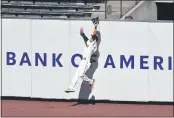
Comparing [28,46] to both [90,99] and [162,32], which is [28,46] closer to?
[90,99]

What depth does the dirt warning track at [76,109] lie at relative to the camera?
11102 mm

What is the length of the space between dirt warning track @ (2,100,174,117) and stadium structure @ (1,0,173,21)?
9060 mm

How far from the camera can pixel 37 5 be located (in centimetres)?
2214

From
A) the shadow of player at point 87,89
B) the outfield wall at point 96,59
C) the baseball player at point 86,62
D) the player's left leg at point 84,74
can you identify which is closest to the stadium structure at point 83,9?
the outfield wall at point 96,59

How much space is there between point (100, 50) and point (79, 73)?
0.80 m

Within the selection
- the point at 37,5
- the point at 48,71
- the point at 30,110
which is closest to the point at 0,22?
the point at 48,71

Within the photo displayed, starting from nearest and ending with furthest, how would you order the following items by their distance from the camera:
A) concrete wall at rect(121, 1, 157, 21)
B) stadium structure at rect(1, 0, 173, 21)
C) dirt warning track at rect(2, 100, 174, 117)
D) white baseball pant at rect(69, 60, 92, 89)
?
dirt warning track at rect(2, 100, 174, 117), white baseball pant at rect(69, 60, 92, 89), concrete wall at rect(121, 1, 157, 21), stadium structure at rect(1, 0, 173, 21)

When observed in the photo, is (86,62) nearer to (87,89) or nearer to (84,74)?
(84,74)

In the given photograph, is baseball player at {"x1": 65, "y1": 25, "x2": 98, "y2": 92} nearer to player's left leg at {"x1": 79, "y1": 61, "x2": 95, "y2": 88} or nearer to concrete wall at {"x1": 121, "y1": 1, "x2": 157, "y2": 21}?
player's left leg at {"x1": 79, "y1": 61, "x2": 95, "y2": 88}

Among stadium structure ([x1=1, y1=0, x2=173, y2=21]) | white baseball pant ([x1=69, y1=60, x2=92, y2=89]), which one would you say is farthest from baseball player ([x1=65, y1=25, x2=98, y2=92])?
stadium structure ([x1=1, y1=0, x2=173, y2=21])

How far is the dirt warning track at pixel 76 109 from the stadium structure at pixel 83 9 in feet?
29.7

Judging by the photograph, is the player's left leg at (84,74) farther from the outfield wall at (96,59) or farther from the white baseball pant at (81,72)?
the outfield wall at (96,59)

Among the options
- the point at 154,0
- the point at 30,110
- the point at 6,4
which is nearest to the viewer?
the point at 30,110

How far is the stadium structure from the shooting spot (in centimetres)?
2125
